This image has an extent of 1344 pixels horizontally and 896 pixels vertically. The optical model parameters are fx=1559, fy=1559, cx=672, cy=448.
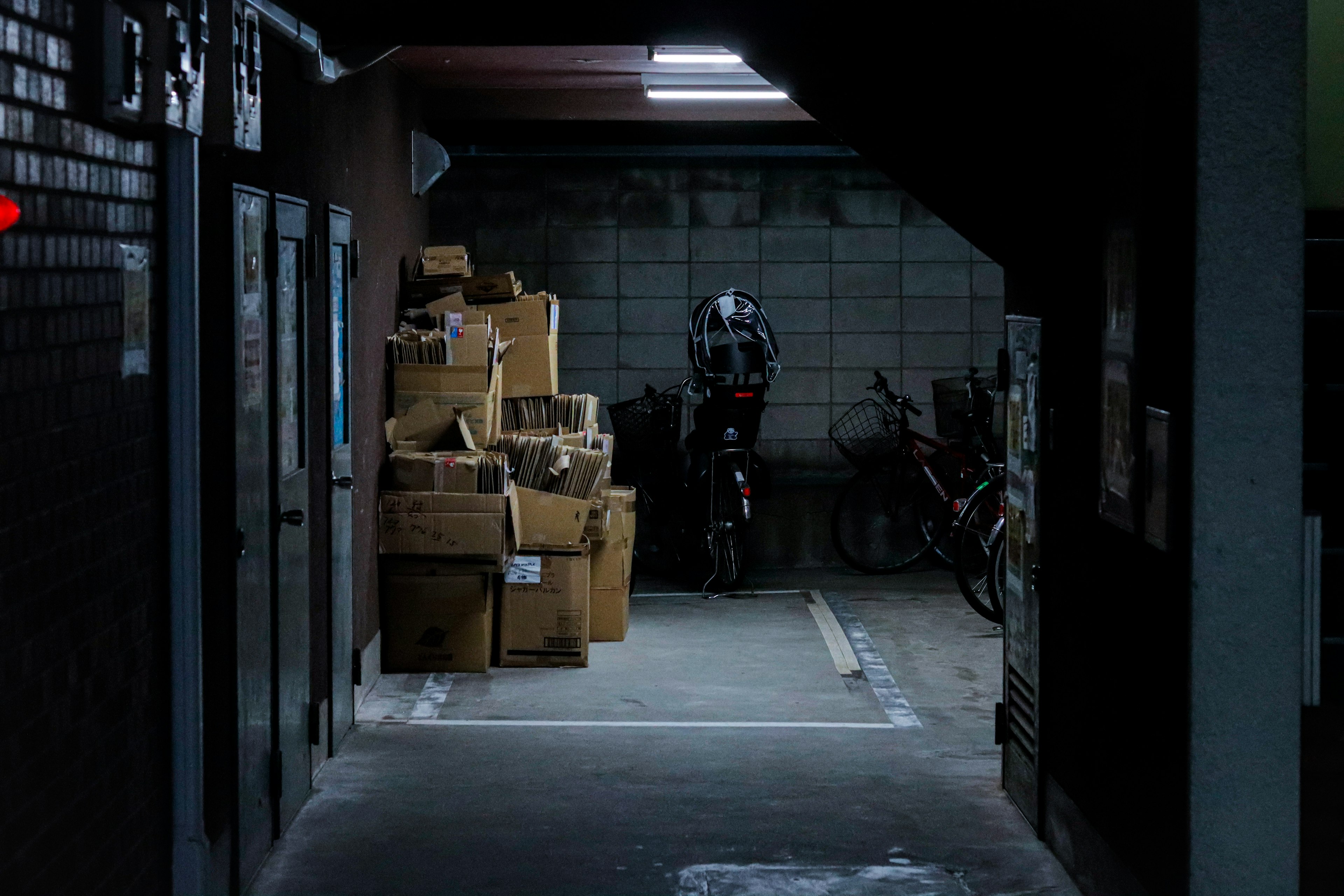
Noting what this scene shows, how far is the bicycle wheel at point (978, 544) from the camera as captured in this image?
8461mm

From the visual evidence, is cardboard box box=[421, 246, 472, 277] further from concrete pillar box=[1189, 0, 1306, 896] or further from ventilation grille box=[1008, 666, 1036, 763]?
concrete pillar box=[1189, 0, 1306, 896]

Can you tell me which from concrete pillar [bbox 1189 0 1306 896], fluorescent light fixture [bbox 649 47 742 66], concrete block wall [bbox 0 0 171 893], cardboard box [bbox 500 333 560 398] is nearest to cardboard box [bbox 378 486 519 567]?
cardboard box [bbox 500 333 560 398]

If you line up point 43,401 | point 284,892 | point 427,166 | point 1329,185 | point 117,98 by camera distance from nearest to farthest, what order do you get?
point 43,401
point 117,98
point 1329,185
point 284,892
point 427,166

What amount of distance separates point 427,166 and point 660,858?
4.93 m

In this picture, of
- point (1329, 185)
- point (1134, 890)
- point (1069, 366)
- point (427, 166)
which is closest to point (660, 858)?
Answer: point (1134, 890)

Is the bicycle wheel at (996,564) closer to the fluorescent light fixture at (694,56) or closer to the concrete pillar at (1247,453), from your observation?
the fluorescent light fixture at (694,56)

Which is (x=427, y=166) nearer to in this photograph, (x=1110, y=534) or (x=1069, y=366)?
(x=1069, y=366)

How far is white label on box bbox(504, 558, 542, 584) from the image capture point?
7.30 meters

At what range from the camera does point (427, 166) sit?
8.56 m

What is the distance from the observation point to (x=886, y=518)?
10281 millimetres

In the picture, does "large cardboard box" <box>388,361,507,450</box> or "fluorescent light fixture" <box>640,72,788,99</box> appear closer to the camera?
"large cardboard box" <box>388,361,507,450</box>

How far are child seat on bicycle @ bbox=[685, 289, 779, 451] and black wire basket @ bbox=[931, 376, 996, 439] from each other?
1.14 metres

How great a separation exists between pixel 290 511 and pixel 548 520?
8.13ft

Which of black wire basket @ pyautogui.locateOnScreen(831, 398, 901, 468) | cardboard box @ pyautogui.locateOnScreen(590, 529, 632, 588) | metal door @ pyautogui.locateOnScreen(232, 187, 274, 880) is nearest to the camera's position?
metal door @ pyautogui.locateOnScreen(232, 187, 274, 880)
